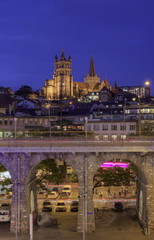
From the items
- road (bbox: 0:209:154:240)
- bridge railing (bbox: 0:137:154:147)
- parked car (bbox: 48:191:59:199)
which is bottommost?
road (bbox: 0:209:154:240)

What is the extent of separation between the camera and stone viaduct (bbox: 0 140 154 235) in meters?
42.0

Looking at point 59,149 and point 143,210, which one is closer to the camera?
point 59,149

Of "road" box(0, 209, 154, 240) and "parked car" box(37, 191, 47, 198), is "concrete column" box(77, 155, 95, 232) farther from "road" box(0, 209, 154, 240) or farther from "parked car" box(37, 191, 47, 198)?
"parked car" box(37, 191, 47, 198)

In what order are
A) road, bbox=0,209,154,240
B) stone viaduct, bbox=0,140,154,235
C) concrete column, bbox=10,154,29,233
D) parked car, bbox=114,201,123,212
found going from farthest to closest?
parked car, bbox=114,201,123,212 → concrete column, bbox=10,154,29,233 → stone viaduct, bbox=0,140,154,235 → road, bbox=0,209,154,240

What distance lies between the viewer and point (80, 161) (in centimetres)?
4306

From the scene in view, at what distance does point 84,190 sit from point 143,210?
28.4 ft

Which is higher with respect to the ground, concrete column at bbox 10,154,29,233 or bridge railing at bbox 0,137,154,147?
bridge railing at bbox 0,137,154,147

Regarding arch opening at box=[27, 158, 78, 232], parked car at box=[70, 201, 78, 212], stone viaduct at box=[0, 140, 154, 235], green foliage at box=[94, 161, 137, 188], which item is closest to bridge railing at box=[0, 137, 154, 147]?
stone viaduct at box=[0, 140, 154, 235]

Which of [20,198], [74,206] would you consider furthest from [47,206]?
[20,198]

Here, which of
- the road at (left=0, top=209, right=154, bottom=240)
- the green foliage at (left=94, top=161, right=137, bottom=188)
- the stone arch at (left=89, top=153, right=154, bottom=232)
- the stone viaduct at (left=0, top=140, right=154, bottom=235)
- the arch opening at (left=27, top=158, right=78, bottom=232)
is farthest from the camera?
the green foliage at (left=94, top=161, right=137, bottom=188)

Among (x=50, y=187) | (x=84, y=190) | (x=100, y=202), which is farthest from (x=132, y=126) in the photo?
(x=84, y=190)

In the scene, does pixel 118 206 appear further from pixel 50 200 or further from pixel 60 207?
pixel 50 200

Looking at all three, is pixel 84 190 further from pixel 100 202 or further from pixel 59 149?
pixel 100 202

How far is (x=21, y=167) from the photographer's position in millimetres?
43250
